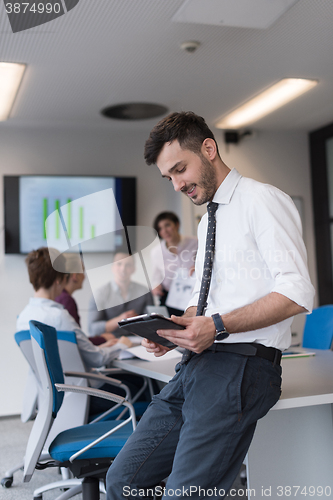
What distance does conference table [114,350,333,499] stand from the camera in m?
1.80

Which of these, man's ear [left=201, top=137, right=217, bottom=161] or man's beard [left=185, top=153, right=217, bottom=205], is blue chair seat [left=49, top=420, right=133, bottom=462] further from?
man's ear [left=201, top=137, right=217, bottom=161]

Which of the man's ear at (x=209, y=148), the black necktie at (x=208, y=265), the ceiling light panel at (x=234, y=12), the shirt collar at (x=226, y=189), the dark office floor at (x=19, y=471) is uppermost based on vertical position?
the ceiling light panel at (x=234, y=12)

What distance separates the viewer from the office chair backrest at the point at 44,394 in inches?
85.5

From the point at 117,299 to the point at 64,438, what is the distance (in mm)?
1259

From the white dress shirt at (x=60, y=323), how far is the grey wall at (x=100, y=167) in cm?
217

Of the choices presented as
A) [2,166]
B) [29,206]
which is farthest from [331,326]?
[2,166]

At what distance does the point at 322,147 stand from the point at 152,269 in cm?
362

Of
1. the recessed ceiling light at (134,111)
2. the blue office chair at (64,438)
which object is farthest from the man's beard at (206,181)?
the recessed ceiling light at (134,111)

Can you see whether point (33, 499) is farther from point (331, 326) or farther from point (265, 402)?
point (331, 326)

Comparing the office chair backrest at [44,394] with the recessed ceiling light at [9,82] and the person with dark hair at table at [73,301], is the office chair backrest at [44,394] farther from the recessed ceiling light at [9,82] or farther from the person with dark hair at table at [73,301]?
the recessed ceiling light at [9,82]

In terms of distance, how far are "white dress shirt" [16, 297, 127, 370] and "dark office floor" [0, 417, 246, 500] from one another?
2.54 feet

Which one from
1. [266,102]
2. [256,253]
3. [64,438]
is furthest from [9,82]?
[256,253]

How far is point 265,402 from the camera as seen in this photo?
139cm

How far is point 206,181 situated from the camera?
1.54 metres
